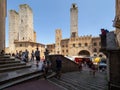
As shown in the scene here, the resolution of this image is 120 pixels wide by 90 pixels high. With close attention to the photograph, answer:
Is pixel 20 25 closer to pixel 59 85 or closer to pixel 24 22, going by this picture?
pixel 24 22

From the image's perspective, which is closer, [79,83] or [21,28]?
[79,83]

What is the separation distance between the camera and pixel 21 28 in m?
58.7

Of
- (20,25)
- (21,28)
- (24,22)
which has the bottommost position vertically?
(21,28)

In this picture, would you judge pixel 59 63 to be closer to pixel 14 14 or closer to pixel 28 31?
pixel 28 31

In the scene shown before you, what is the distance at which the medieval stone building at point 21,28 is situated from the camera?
2291 inches

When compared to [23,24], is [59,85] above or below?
below

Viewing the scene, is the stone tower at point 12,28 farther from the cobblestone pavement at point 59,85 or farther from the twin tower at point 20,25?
the cobblestone pavement at point 59,85

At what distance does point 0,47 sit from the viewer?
17734 millimetres

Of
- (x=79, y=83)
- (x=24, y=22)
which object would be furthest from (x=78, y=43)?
(x=79, y=83)

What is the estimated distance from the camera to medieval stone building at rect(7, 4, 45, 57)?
58188mm

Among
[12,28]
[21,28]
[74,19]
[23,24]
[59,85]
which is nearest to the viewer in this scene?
[59,85]

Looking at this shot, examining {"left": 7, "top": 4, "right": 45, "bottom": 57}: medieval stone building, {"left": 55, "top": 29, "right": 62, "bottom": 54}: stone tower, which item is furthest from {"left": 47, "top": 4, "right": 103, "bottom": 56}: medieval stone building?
{"left": 7, "top": 4, "right": 45, "bottom": 57}: medieval stone building

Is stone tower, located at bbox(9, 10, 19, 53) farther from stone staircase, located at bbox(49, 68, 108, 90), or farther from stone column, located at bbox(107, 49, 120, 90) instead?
stone column, located at bbox(107, 49, 120, 90)

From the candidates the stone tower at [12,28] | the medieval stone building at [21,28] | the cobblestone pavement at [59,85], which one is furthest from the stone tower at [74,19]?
the cobblestone pavement at [59,85]
